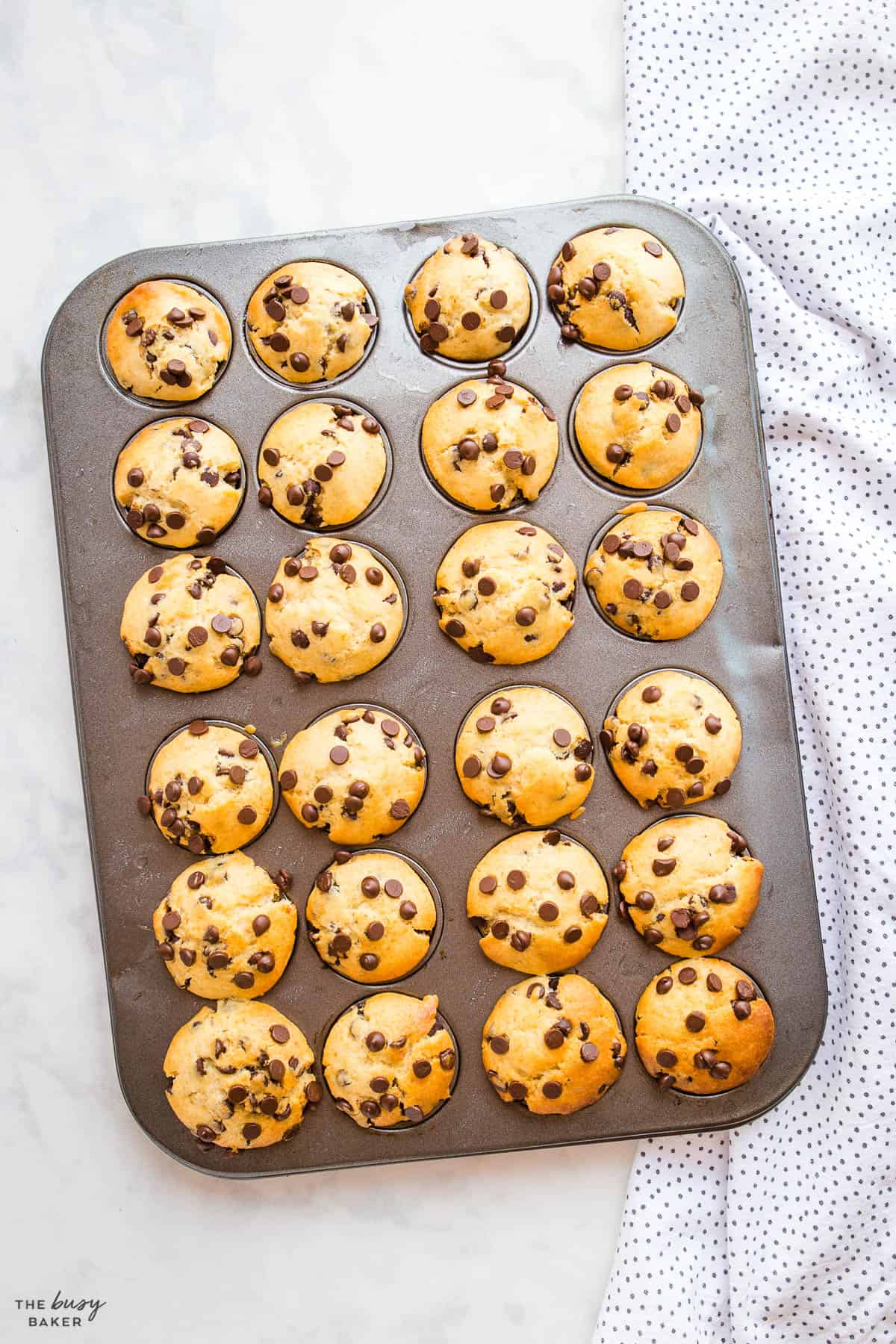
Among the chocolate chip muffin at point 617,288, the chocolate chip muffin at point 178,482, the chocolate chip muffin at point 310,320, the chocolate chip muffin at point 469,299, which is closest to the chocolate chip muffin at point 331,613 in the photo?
the chocolate chip muffin at point 178,482

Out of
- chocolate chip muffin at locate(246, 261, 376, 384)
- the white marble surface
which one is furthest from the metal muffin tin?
the white marble surface

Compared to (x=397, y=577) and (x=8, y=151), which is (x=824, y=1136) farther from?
(x=8, y=151)

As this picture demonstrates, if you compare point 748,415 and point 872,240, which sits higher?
point 872,240

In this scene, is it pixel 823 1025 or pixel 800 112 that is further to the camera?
pixel 800 112

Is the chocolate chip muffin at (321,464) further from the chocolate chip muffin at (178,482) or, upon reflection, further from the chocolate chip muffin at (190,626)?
the chocolate chip muffin at (190,626)

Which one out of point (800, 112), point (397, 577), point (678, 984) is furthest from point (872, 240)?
point (678, 984)

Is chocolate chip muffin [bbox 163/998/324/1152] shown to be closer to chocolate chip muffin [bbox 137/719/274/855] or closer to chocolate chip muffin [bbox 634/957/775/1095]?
chocolate chip muffin [bbox 137/719/274/855]
